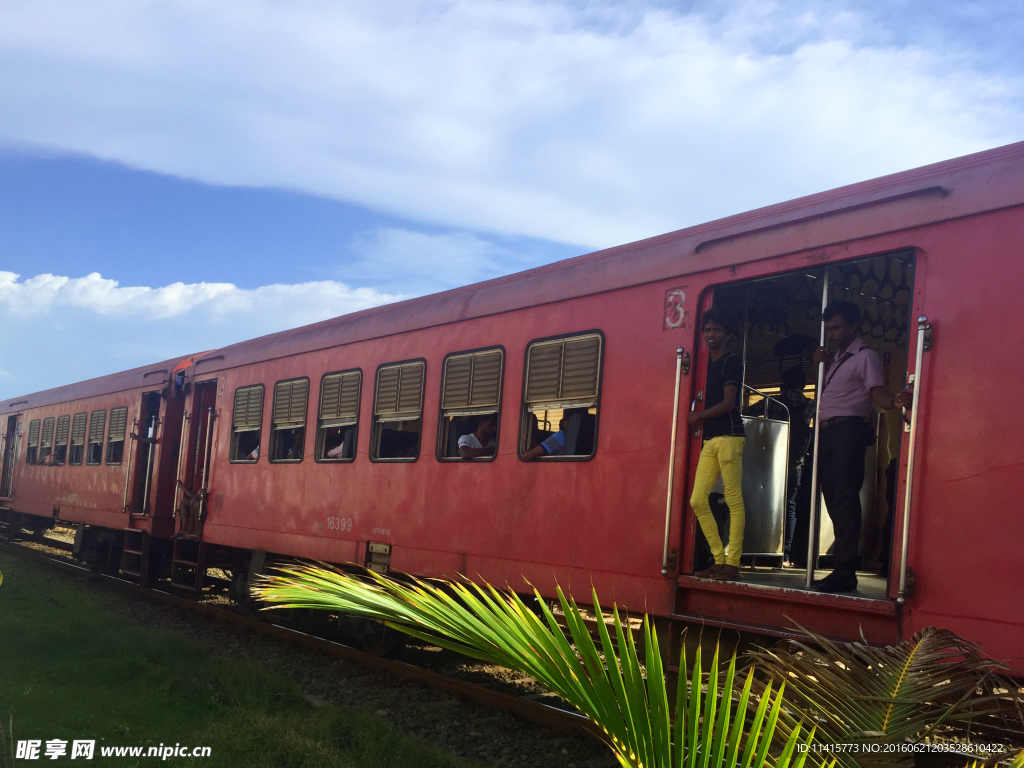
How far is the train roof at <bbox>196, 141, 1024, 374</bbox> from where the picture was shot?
13.4ft

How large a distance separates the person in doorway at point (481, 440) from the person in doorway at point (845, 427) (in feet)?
8.52

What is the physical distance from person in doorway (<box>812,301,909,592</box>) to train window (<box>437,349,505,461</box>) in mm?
2555

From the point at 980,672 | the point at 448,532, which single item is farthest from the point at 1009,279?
the point at 448,532

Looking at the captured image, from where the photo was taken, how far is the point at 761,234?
4.96 meters

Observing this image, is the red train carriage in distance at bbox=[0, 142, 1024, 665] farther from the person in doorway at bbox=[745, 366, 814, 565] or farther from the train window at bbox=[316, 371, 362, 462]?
the person in doorway at bbox=[745, 366, 814, 565]

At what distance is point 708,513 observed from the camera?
5062mm

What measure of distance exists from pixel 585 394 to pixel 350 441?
10.4 ft

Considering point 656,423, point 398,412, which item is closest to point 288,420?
point 398,412

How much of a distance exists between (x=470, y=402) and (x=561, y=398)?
1044 mm

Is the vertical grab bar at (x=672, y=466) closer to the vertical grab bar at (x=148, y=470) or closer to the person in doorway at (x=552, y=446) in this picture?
the person in doorway at (x=552, y=446)

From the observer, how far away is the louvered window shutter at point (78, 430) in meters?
15.2

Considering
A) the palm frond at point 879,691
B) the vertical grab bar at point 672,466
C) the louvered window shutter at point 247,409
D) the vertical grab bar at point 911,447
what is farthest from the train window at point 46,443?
the palm frond at point 879,691

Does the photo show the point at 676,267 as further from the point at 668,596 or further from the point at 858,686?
the point at 858,686

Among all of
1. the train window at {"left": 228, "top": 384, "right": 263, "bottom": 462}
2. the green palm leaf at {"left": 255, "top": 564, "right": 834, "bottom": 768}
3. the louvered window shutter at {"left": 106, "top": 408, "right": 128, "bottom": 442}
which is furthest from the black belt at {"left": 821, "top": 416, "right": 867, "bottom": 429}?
the louvered window shutter at {"left": 106, "top": 408, "right": 128, "bottom": 442}
